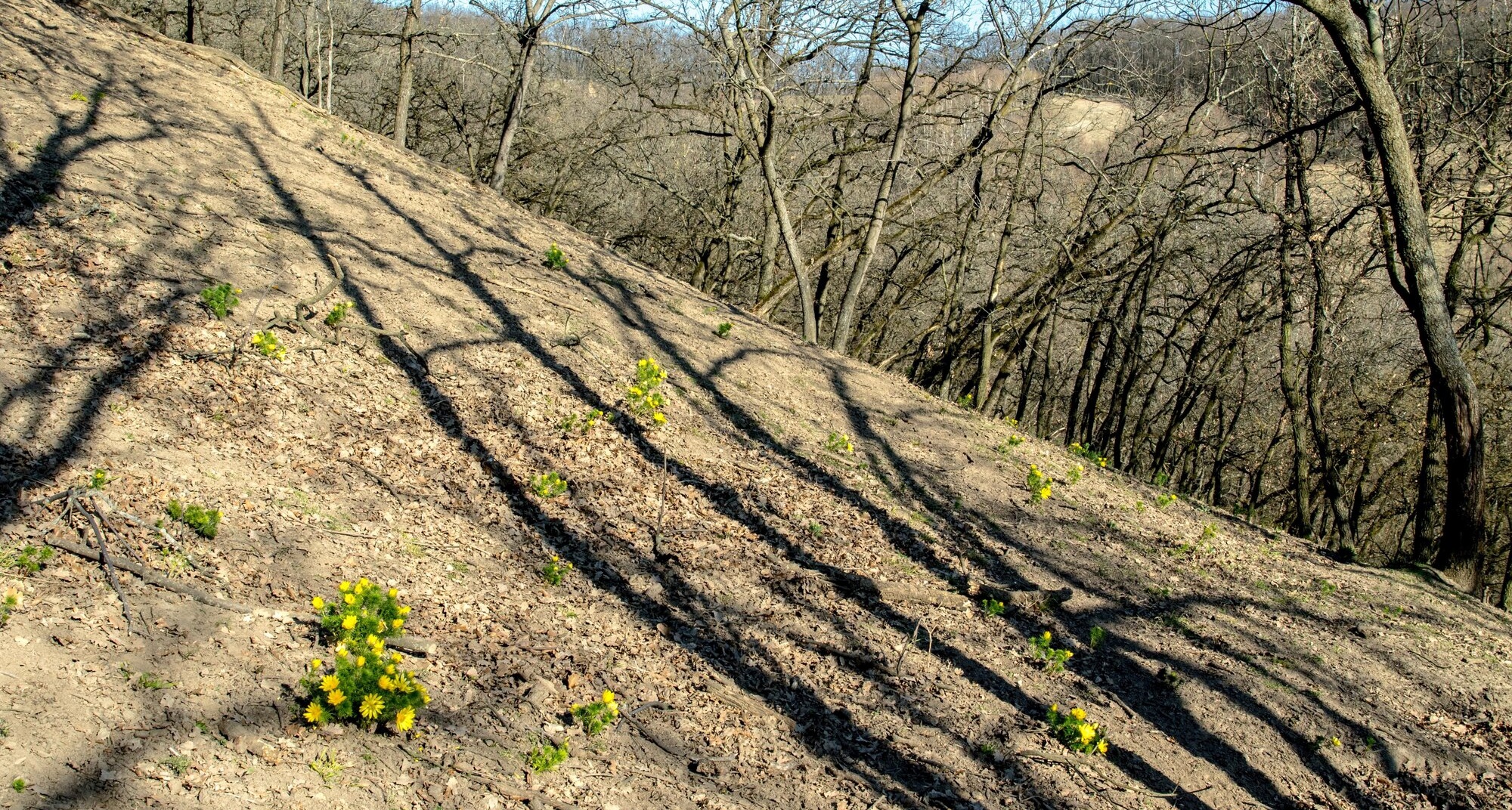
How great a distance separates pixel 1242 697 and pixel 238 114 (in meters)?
9.11

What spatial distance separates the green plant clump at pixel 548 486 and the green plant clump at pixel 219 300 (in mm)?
2053

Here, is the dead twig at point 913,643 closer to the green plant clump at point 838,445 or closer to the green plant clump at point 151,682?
the green plant clump at point 838,445

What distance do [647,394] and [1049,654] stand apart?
3.37 metres

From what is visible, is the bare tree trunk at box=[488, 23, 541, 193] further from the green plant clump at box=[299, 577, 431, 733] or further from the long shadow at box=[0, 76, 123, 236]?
the green plant clump at box=[299, 577, 431, 733]

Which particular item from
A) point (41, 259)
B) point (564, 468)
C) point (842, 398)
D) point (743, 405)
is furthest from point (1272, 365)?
point (41, 259)

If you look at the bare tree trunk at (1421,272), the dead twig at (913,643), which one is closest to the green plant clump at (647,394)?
the dead twig at (913,643)

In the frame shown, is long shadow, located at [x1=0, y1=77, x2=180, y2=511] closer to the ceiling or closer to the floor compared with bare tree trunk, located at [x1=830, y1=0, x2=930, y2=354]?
closer to the floor

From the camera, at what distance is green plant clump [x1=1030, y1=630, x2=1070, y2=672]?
5.41 meters

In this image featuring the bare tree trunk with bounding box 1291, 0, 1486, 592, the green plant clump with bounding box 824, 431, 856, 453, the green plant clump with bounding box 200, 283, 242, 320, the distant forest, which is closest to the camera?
the green plant clump with bounding box 200, 283, 242, 320

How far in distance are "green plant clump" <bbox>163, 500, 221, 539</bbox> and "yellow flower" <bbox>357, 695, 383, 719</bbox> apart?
4.40 feet

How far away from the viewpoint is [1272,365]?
16.0 meters

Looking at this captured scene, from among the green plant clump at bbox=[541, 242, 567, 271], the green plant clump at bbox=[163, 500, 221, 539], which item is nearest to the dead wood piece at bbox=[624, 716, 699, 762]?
the green plant clump at bbox=[163, 500, 221, 539]

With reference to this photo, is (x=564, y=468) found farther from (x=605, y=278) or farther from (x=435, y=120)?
(x=435, y=120)

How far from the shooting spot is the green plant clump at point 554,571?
498cm
